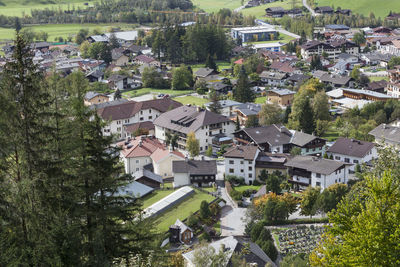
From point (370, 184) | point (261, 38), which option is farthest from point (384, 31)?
point (370, 184)

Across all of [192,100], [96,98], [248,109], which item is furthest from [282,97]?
[96,98]

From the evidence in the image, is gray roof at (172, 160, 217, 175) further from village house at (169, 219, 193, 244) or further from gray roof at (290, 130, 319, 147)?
village house at (169, 219, 193, 244)

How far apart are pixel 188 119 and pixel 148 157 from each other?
663 cm

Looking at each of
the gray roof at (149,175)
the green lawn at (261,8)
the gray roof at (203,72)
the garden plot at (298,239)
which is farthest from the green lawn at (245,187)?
the green lawn at (261,8)

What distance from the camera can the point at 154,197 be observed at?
31.9 metres

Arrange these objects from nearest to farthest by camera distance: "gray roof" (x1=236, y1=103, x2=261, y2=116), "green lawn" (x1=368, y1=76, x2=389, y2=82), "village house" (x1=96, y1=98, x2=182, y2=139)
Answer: "village house" (x1=96, y1=98, x2=182, y2=139)
"gray roof" (x1=236, y1=103, x2=261, y2=116)
"green lawn" (x1=368, y1=76, x2=389, y2=82)

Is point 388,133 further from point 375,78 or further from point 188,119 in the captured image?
point 375,78

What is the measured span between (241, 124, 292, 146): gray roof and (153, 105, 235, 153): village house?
12.2 feet

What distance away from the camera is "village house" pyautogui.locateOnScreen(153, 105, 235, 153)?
4134cm

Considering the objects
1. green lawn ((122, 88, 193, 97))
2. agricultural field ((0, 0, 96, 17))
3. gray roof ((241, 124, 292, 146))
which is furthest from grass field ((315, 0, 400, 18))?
gray roof ((241, 124, 292, 146))

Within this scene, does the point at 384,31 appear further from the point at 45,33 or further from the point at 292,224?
the point at 292,224

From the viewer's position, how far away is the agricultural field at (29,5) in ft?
411

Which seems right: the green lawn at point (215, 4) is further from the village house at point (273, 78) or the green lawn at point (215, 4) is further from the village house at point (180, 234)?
the village house at point (180, 234)

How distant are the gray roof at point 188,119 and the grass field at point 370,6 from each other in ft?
267
